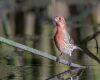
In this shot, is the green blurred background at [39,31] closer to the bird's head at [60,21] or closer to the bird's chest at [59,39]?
the bird's chest at [59,39]

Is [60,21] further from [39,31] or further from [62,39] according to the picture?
[39,31]

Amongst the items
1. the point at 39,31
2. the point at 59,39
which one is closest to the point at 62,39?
the point at 59,39

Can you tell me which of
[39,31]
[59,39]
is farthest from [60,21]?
[39,31]

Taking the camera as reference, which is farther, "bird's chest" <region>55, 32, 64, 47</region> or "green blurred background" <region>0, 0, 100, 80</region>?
"bird's chest" <region>55, 32, 64, 47</region>

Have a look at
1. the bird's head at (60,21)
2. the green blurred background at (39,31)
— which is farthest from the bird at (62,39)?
the green blurred background at (39,31)

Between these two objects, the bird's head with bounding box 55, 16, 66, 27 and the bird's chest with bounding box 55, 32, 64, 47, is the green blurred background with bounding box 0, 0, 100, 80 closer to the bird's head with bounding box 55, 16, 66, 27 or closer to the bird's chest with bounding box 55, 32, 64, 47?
the bird's chest with bounding box 55, 32, 64, 47

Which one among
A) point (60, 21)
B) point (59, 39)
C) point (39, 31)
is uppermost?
point (39, 31)

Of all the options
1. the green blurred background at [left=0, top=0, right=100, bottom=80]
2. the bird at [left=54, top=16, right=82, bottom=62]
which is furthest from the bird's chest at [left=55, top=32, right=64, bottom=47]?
the green blurred background at [left=0, top=0, right=100, bottom=80]

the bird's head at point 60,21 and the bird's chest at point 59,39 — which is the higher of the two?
the bird's head at point 60,21

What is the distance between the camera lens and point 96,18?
657 centimetres

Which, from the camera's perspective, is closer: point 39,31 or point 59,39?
point 59,39

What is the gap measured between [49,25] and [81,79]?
2.24 metres

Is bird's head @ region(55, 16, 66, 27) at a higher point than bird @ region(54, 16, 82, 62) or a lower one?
higher

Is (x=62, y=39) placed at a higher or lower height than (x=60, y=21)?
lower
